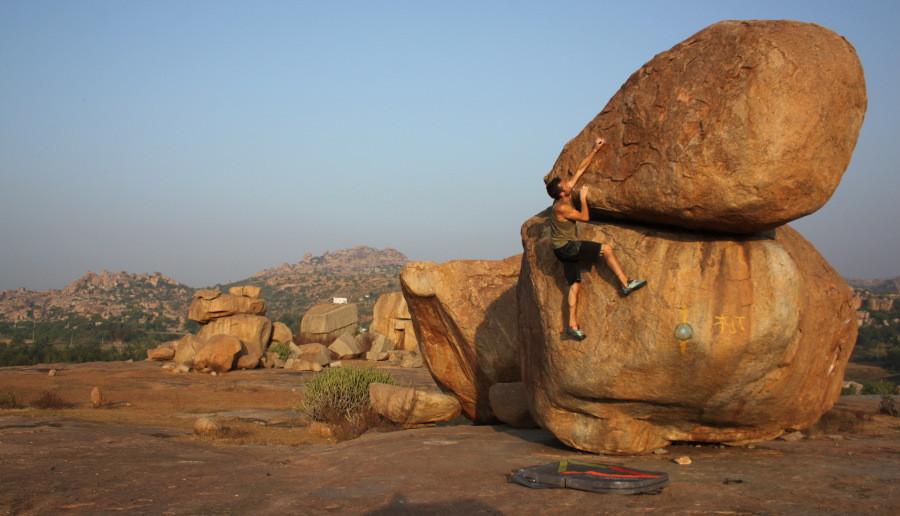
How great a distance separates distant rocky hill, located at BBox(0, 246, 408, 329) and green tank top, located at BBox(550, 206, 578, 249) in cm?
5639

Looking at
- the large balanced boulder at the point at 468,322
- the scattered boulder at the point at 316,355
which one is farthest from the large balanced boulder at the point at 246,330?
the large balanced boulder at the point at 468,322

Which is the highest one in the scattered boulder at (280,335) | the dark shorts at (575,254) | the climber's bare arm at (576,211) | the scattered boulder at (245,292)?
the climber's bare arm at (576,211)

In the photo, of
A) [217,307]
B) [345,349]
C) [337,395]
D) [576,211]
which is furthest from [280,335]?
[576,211]

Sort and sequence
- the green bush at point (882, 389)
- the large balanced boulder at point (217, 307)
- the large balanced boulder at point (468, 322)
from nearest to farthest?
1. the large balanced boulder at point (468, 322)
2. the green bush at point (882, 389)
3. the large balanced boulder at point (217, 307)

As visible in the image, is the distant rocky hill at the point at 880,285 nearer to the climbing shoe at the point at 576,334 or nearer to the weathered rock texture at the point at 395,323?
the weathered rock texture at the point at 395,323

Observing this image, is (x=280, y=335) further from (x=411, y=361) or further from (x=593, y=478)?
(x=593, y=478)

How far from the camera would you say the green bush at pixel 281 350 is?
104 ft

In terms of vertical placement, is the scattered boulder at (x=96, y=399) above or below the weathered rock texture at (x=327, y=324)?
below

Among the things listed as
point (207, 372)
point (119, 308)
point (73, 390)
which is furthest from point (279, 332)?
point (119, 308)

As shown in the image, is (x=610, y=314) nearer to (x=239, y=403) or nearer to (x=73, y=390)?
(x=239, y=403)

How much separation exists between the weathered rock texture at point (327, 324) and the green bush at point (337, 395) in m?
21.6

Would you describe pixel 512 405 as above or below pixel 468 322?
below

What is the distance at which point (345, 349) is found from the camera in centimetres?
3219

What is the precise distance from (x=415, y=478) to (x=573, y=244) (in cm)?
287
